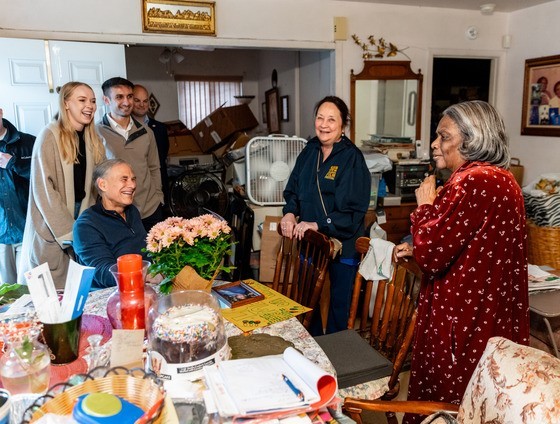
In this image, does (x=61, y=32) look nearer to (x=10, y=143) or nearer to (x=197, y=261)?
(x=10, y=143)

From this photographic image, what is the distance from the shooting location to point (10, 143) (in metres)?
2.73

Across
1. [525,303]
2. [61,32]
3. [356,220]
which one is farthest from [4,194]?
[525,303]

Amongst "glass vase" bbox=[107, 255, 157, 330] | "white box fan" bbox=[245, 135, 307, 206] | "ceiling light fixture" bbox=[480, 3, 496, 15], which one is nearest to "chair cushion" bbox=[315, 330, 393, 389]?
"glass vase" bbox=[107, 255, 157, 330]

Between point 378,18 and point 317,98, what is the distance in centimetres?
88

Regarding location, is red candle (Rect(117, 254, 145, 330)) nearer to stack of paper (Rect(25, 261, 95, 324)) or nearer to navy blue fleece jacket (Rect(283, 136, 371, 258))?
stack of paper (Rect(25, 261, 95, 324))

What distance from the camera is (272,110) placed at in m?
5.88

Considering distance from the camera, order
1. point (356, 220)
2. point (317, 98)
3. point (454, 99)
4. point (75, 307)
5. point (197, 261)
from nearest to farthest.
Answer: point (75, 307), point (197, 261), point (356, 220), point (317, 98), point (454, 99)

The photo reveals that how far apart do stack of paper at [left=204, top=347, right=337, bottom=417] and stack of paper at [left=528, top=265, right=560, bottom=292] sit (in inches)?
65.2

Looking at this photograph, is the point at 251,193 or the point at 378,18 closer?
the point at 251,193

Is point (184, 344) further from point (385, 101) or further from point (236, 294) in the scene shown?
point (385, 101)

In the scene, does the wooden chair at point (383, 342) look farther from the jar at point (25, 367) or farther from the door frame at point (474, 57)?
the door frame at point (474, 57)

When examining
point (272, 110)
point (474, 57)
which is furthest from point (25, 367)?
point (272, 110)

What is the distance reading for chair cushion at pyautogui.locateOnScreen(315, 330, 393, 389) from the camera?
1417 mm

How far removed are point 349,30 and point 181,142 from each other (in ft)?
9.67
